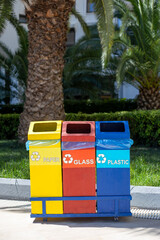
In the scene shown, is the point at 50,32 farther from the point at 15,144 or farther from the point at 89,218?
the point at 89,218

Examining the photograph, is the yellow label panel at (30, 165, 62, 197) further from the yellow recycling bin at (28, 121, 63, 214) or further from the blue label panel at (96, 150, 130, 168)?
the blue label panel at (96, 150, 130, 168)

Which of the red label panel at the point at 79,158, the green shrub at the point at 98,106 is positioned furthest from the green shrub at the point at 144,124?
the green shrub at the point at 98,106

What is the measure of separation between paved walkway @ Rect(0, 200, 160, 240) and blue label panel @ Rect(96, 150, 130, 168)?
649 millimetres

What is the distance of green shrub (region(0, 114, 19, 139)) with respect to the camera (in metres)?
11.6

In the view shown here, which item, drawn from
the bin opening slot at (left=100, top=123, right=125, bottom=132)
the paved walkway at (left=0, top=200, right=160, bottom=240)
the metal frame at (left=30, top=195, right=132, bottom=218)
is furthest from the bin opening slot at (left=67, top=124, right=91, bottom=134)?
the paved walkway at (left=0, top=200, right=160, bottom=240)

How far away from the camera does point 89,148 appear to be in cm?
405

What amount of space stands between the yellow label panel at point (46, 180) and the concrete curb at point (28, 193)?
1.15 m

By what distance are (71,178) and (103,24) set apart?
17.7ft

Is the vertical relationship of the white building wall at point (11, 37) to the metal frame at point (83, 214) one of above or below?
above

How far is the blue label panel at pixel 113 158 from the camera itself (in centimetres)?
403

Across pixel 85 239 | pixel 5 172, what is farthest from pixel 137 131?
pixel 85 239

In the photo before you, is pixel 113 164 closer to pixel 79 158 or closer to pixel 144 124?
pixel 79 158

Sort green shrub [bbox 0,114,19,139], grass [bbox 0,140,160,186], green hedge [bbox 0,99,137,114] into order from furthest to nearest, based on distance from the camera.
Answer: green hedge [bbox 0,99,137,114]
green shrub [bbox 0,114,19,139]
grass [bbox 0,140,160,186]

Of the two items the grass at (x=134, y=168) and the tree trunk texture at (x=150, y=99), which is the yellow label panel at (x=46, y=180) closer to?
the grass at (x=134, y=168)
